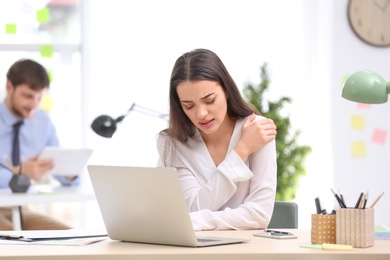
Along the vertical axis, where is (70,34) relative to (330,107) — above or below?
above

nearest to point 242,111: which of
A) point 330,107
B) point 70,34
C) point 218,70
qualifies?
point 218,70

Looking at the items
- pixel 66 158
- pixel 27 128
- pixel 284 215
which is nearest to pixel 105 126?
pixel 66 158

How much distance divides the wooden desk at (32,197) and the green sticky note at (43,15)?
1911 mm

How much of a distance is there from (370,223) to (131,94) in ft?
13.6

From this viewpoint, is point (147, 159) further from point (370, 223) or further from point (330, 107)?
point (370, 223)

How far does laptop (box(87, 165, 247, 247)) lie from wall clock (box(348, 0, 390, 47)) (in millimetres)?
4002

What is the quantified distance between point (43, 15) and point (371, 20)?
8.30ft

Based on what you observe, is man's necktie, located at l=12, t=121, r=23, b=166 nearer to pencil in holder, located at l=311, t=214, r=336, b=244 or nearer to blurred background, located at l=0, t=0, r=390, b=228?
blurred background, located at l=0, t=0, r=390, b=228

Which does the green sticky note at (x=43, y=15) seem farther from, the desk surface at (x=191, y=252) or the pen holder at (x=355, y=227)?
the pen holder at (x=355, y=227)

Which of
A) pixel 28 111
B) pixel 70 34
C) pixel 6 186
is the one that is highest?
pixel 70 34

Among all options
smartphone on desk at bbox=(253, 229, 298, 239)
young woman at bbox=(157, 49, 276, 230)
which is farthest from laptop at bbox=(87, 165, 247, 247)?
young woman at bbox=(157, 49, 276, 230)

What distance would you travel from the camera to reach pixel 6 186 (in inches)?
199

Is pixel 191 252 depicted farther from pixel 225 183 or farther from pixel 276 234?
pixel 225 183

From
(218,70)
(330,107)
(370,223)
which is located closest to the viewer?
(370,223)
